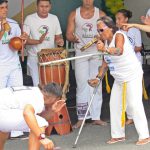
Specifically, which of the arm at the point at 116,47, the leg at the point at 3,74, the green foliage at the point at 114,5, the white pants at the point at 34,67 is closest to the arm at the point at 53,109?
the arm at the point at 116,47

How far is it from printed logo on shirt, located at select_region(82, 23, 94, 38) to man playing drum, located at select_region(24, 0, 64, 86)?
0.32 metres

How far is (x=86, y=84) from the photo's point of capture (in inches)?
307

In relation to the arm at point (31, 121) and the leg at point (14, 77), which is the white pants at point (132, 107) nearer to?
the leg at point (14, 77)

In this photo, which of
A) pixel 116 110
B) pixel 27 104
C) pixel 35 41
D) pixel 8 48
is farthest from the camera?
pixel 35 41

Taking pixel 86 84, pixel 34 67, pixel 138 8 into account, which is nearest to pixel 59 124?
pixel 86 84

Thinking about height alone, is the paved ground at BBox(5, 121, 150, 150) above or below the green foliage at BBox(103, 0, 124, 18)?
below

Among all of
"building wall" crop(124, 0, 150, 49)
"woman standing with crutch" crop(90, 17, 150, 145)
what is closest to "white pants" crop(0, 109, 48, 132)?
"woman standing with crutch" crop(90, 17, 150, 145)

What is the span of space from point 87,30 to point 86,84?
0.70 m

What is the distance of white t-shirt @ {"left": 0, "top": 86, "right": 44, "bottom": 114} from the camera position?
5.49 metres

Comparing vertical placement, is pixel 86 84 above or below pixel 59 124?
above

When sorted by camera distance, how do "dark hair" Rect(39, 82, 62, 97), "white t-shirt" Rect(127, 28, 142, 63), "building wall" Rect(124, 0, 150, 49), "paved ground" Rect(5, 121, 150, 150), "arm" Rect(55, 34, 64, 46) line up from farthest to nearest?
"building wall" Rect(124, 0, 150, 49) → "white t-shirt" Rect(127, 28, 142, 63) → "arm" Rect(55, 34, 64, 46) → "paved ground" Rect(5, 121, 150, 150) → "dark hair" Rect(39, 82, 62, 97)

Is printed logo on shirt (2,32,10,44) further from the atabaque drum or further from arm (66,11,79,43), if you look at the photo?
arm (66,11,79,43)

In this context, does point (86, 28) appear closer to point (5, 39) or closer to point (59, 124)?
point (5, 39)

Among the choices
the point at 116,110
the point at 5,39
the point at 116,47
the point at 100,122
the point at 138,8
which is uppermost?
the point at 138,8
